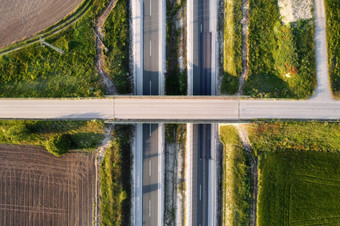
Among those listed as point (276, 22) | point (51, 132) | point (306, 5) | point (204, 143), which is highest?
point (306, 5)

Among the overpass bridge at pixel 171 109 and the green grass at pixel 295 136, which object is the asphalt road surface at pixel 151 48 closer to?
the overpass bridge at pixel 171 109

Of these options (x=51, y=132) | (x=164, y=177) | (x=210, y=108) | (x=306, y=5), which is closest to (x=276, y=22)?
(x=306, y=5)

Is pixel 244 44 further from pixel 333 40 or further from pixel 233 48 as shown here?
pixel 333 40

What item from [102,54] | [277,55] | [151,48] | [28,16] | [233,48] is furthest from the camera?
[151,48]

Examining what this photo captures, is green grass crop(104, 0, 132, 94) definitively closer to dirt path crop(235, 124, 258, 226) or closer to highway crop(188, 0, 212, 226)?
highway crop(188, 0, 212, 226)

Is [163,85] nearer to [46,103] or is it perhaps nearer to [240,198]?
[46,103]

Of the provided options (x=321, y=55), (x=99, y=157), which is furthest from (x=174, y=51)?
(x=321, y=55)
